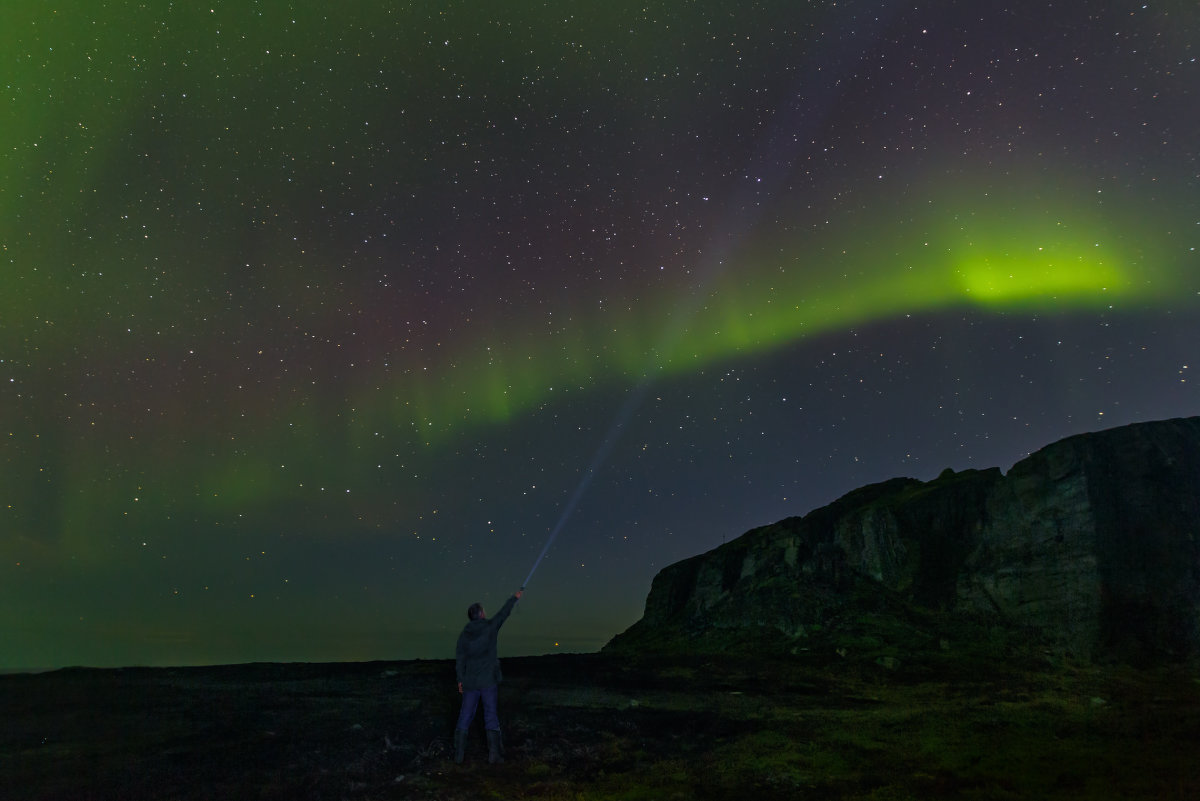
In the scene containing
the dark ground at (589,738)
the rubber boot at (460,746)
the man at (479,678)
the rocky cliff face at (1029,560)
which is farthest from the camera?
the rocky cliff face at (1029,560)

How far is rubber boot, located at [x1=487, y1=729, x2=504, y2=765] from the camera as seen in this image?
11945 millimetres

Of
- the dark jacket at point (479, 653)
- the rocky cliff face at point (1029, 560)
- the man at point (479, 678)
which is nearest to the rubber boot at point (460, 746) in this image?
the man at point (479, 678)

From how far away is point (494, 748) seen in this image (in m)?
12.1

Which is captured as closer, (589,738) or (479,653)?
(479,653)

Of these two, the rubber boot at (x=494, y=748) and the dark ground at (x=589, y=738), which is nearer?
the dark ground at (x=589, y=738)

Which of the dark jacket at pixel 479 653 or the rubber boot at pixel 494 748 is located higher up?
the dark jacket at pixel 479 653

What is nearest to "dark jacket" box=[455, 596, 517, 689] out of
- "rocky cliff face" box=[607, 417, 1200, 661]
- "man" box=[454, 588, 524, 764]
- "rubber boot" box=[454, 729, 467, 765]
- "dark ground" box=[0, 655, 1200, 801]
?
"man" box=[454, 588, 524, 764]

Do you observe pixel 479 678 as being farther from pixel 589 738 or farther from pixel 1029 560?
pixel 1029 560

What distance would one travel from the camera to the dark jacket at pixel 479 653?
480 inches

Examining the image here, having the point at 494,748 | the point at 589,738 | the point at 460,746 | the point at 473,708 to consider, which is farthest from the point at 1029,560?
the point at 460,746

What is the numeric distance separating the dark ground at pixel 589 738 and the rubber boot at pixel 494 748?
0.94 feet

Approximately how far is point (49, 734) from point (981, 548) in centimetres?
4245

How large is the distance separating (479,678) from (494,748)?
1228 millimetres

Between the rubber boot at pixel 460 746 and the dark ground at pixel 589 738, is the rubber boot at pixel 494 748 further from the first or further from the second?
the rubber boot at pixel 460 746
